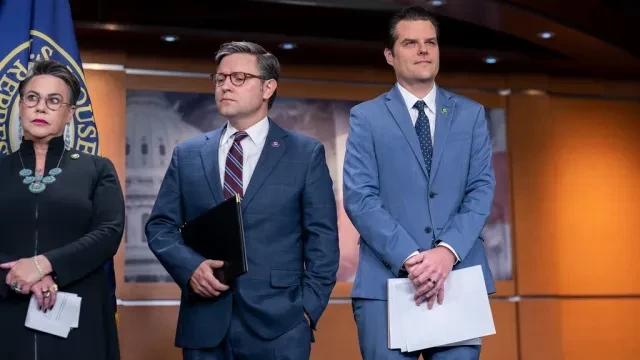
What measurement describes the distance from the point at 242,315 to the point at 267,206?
40 cm

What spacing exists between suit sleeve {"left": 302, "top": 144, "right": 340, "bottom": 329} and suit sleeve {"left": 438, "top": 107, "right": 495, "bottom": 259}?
0.46 meters

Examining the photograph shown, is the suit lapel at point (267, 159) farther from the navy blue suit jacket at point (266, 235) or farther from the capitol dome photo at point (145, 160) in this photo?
the capitol dome photo at point (145, 160)

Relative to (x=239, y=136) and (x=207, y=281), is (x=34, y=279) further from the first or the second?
(x=239, y=136)

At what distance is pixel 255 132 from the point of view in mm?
3471

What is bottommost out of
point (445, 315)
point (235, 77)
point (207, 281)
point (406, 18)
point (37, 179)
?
point (445, 315)

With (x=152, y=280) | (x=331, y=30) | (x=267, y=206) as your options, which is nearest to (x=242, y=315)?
(x=267, y=206)

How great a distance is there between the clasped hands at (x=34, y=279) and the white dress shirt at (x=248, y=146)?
684mm

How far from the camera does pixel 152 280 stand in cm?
618

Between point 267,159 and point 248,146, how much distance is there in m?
0.13

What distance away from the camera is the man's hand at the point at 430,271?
2.91 m

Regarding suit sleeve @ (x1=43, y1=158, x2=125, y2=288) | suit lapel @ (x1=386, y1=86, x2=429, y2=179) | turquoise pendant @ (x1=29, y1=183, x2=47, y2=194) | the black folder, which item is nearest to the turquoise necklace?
turquoise pendant @ (x1=29, y1=183, x2=47, y2=194)

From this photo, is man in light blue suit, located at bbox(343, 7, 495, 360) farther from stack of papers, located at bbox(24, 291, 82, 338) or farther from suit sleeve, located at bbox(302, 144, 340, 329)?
stack of papers, located at bbox(24, 291, 82, 338)

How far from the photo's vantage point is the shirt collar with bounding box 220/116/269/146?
3461 millimetres

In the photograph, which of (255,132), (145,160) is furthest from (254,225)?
(145,160)
